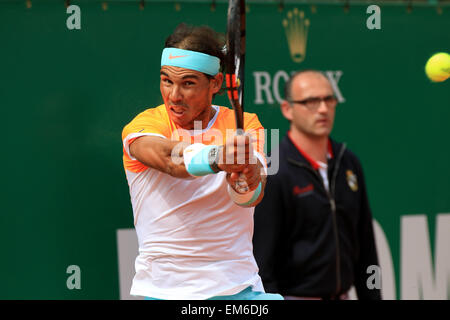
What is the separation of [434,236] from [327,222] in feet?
3.27

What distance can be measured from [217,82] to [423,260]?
8.21 ft

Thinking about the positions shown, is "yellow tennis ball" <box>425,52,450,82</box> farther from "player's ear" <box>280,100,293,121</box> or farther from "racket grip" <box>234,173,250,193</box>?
"racket grip" <box>234,173,250,193</box>

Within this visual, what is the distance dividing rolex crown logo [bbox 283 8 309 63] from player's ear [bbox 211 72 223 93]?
65.7 inches

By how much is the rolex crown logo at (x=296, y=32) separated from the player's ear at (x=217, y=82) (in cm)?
167

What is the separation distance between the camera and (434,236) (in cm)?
546

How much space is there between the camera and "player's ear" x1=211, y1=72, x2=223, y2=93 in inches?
141

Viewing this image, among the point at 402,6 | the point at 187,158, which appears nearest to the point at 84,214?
the point at 187,158

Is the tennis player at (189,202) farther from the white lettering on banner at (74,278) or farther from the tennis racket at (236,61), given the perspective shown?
the white lettering on banner at (74,278)

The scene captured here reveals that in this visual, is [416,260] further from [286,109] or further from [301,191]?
[286,109]

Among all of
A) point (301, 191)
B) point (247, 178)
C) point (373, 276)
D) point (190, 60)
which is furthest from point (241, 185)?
point (373, 276)

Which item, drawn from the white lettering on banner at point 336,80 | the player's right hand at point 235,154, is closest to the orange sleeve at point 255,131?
the player's right hand at point 235,154

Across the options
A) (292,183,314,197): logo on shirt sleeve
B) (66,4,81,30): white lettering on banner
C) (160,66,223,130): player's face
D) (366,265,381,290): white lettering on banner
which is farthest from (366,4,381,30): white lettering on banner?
(160,66,223,130): player's face

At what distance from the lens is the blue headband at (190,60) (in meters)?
3.49
